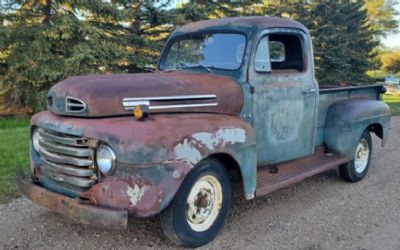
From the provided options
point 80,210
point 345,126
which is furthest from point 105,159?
point 345,126

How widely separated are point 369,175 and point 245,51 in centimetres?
335

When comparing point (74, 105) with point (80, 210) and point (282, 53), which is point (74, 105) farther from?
point (282, 53)

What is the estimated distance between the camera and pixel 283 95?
194 inches

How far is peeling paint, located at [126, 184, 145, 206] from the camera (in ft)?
11.0

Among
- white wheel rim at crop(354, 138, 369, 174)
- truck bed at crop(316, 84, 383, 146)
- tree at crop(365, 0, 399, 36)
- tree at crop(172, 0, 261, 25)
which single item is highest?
tree at crop(365, 0, 399, 36)

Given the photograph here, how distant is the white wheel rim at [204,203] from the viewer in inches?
151

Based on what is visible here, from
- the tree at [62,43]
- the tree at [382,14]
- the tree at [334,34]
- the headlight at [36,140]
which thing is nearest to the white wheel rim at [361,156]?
the headlight at [36,140]

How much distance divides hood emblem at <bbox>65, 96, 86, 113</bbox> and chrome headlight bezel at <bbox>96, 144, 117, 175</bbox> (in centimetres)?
45

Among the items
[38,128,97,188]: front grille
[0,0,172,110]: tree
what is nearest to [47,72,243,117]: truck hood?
[38,128,97,188]: front grille

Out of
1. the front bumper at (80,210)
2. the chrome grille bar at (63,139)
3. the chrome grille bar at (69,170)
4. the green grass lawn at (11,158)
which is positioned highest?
the chrome grille bar at (63,139)

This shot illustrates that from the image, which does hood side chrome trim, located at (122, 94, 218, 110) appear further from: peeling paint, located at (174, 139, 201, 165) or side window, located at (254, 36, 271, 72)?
side window, located at (254, 36, 271, 72)

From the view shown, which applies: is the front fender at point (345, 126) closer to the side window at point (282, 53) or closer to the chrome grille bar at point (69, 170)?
the side window at point (282, 53)

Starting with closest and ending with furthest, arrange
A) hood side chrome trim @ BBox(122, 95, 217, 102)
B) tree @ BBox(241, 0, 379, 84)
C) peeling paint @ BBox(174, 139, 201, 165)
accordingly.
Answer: peeling paint @ BBox(174, 139, 201, 165), hood side chrome trim @ BBox(122, 95, 217, 102), tree @ BBox(241, 0, 379, 84)

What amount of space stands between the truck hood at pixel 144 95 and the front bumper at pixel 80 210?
73cm
